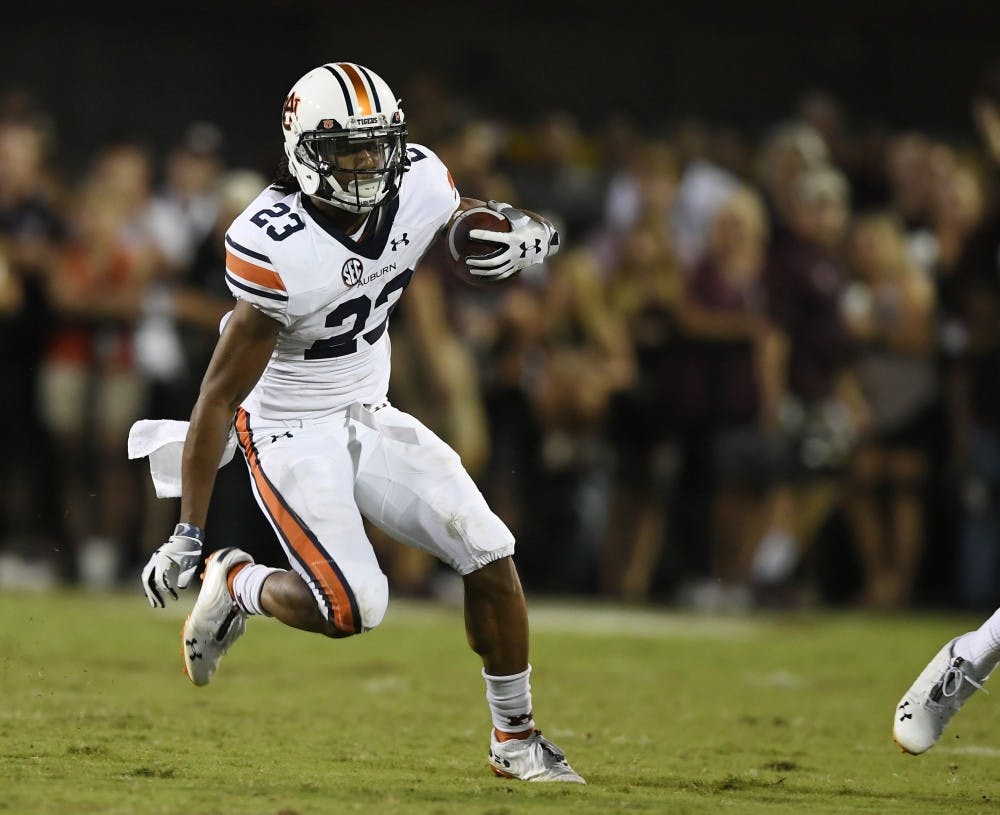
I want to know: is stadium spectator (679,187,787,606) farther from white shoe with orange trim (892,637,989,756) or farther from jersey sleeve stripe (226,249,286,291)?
jersey sleeve stripe (226,249,286,291)

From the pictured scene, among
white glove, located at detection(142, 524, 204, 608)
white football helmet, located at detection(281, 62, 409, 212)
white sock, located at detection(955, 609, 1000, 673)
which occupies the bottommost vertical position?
white sock, located at detection(955, 609, 1000, 673)

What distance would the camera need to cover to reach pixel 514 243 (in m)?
4.87

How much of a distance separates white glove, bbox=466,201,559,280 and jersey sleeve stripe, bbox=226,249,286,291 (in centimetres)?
64

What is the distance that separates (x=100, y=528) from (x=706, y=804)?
5576 millimetres

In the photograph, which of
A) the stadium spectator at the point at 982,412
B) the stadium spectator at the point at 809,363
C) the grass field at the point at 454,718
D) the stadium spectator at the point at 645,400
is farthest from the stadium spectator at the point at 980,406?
the stadium spectator at the point at 645,400

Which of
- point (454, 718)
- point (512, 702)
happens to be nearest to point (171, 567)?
point (512, 702)

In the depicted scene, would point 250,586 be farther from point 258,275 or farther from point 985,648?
point 985,648

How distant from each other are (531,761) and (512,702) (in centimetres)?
17

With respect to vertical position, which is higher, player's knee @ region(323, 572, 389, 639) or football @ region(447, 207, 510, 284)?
football @ region(447, 207, 510, 284)

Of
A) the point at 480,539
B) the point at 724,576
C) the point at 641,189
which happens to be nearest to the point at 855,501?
the point at 724,576

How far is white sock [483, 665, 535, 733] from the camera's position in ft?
15.5

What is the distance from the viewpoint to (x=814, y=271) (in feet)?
29.0

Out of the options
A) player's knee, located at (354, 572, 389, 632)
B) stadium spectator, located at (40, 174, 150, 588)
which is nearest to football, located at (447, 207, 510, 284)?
player's knee, located at (354, 572, 389, 632)

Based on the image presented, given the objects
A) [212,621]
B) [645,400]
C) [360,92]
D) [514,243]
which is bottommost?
[212,621]
